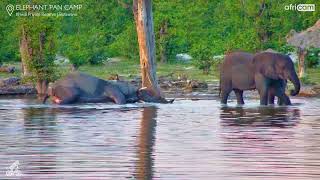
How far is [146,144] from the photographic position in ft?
72.9

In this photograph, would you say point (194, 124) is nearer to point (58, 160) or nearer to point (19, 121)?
point (19, 121)

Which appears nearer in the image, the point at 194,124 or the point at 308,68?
the point at 194,124

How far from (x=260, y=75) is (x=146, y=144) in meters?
14.8

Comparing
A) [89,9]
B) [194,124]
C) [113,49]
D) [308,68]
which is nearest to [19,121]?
[194,124]

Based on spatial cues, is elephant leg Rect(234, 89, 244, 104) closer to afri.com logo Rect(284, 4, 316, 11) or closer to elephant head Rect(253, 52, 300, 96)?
elephant head Rect(253, 52, 300, 96)

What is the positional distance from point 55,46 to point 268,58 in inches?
442

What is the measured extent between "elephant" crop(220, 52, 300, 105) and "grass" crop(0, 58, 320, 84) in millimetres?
10557

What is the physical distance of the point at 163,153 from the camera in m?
20.6

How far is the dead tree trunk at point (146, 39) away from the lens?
3997 centimetres

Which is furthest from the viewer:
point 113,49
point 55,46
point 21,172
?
point 113,49

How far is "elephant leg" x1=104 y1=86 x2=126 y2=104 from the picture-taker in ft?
117

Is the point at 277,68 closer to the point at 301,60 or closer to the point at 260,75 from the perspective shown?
the point at 260,75

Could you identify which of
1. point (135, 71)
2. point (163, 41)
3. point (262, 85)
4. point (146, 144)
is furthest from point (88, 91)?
point (163, 41)

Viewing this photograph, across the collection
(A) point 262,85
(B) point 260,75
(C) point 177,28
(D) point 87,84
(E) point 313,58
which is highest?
(C) point 177,28
